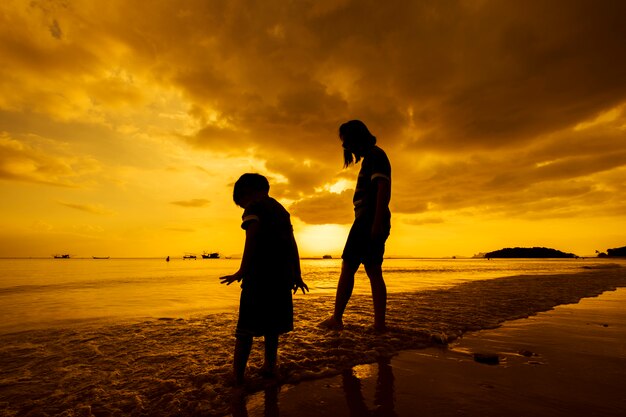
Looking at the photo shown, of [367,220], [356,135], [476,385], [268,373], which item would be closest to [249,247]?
[268,373]

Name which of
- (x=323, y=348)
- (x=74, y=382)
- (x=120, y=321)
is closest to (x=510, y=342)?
(x=323, y=348)

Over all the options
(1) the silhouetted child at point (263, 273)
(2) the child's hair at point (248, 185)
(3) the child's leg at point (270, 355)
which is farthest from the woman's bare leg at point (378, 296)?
(2) the child's hair at point (248, 185)

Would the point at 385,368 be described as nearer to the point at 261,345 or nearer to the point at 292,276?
the point at 292,276

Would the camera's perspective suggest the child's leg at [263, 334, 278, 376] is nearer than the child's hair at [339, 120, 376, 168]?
Yes

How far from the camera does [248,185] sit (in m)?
2.95

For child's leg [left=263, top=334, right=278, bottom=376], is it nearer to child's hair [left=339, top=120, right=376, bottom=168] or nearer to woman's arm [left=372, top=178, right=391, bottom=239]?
woman's arm [left=372, top=178, right=391, bottom=239]

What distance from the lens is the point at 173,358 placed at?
317 centimetres

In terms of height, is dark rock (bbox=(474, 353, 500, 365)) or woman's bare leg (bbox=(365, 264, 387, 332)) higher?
woman's bare leg (bbox=(365, 264, 387, 332))

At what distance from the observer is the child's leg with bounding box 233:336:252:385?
2.53 m

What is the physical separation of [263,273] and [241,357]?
65cm

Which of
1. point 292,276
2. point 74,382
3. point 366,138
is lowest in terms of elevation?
point 74,382

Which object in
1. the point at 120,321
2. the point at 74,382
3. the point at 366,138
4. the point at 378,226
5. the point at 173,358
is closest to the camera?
the point at 74,382

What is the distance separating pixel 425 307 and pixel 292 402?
4.49 meters

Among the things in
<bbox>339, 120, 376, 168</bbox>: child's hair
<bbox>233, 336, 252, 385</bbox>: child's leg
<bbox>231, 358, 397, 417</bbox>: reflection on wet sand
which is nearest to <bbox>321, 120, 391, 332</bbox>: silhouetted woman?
<bbox>339, 120, 376, 168</bbox>: child's hair
